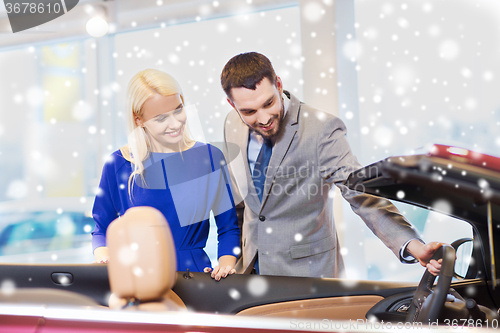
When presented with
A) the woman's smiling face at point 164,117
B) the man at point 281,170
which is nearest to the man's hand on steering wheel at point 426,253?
the man at point 281,170

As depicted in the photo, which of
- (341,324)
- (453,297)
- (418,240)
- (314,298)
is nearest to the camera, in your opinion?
(341,324)

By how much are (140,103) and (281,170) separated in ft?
1.90

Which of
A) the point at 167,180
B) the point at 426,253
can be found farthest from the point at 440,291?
the point at 167,180

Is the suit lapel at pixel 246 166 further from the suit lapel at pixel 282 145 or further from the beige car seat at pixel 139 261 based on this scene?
the beige car seat at pixel 139 261

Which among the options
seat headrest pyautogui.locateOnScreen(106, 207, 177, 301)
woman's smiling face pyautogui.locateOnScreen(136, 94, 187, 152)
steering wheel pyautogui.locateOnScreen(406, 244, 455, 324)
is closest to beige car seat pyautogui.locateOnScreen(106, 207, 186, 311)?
seat headrest pyautogui.locateOnScreen(106, 207, 177, 301)

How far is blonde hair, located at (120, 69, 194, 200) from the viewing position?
1.34 m

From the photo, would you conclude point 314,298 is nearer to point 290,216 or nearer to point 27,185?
point 290,216

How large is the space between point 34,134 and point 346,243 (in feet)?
9.90

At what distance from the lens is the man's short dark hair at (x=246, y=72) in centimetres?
126

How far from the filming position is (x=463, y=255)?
93cm

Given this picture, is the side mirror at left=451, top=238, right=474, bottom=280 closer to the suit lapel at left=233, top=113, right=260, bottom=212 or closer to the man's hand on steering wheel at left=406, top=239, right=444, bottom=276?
the man's hand on steering wheel at left=406, top=239, right=444, bottom=276

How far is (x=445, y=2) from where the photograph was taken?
100 inches

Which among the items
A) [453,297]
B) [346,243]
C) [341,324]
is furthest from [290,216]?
[346,243]

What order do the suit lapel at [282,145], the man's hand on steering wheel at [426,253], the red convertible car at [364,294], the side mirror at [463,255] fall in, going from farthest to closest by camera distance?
the suit lapel at [282,145] < the side mirror at [463,255] < the man's hand on steering wheel at [426,253] < the red convertible car at [364,294]
